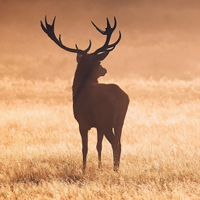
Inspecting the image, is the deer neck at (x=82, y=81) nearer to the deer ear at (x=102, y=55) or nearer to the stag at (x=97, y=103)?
the stag at (x=97, y=103)

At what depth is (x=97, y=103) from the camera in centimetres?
733

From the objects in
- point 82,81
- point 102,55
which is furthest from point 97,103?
point 102,55

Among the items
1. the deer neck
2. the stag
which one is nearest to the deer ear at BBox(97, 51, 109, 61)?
the stag

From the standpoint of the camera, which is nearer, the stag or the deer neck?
the stag

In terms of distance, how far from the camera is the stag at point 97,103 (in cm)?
724

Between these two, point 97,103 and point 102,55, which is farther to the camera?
point 102,55

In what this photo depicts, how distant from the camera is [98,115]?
23.9 feet

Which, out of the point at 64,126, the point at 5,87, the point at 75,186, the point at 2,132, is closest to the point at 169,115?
the point at 64,126

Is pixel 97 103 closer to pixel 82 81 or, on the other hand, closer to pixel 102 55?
pixel 82 81

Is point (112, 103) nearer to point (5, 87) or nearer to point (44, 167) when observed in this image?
point (44, 167)

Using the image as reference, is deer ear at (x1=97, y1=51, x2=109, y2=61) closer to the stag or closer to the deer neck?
Answer: the stag

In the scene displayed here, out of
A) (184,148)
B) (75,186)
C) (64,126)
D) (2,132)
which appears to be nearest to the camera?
(75,186)

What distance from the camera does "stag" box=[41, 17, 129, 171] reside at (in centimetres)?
724

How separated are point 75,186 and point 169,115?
9.67m
